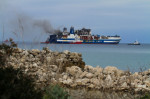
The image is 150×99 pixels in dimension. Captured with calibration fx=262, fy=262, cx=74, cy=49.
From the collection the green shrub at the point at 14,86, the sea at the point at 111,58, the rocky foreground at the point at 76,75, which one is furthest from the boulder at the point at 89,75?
the green shrub at the point at 14,86

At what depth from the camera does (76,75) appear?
8.73 m

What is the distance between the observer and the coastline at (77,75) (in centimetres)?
770

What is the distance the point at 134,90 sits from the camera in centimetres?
764

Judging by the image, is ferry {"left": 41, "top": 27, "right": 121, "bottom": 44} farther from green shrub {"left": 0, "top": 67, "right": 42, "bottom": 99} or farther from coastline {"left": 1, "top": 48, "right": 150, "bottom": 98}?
green shrub {"left": 0, "top": 67, "right": 42, "bottom": 99}

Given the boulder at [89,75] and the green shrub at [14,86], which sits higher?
the green shrub at [14,86]

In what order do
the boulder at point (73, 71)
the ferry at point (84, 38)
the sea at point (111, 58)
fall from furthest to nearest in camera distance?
the ferry at point (84, 38) → the boulder at point (73, 71) → the sea at point (111, 58)

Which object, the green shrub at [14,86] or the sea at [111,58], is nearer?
the green shrub at [14,86]

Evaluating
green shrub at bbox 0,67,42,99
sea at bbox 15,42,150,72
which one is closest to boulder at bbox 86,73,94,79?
sea at bbox 15,42,150,72

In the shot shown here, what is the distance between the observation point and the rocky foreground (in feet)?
25.4

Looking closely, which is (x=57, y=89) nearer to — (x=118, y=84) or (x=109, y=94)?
(x=109, y=94)

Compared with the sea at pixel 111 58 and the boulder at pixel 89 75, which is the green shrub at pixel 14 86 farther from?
the boulder at pixel 89 75

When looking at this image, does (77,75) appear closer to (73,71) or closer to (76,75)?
(76,75)

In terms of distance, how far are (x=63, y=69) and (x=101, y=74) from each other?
156cm

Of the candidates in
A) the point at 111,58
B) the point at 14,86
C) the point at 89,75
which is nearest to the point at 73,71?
the point at 89,75
